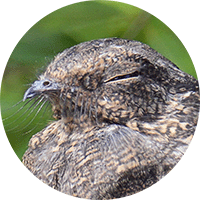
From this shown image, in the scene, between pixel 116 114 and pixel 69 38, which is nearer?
pixel 116 114

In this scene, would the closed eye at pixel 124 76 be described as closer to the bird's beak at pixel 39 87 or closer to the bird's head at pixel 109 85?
the bird's head at pixel 109 85

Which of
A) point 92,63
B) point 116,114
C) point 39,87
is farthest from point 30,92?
point 116,114

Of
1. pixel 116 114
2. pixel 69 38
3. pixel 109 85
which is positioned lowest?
pixel 116 114

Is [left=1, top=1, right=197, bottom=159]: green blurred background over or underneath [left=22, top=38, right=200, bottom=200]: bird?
over

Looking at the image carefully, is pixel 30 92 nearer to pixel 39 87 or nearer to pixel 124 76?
pixel 39 87

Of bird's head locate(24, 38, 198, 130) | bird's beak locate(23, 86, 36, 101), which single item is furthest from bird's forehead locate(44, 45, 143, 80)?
bird's beak locate(23, 86, 36, 101)

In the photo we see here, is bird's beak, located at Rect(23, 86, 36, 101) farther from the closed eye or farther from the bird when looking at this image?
the closed eye

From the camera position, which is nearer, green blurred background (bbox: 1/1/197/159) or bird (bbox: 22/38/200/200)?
bird (bbox: 22/38/200/200)
